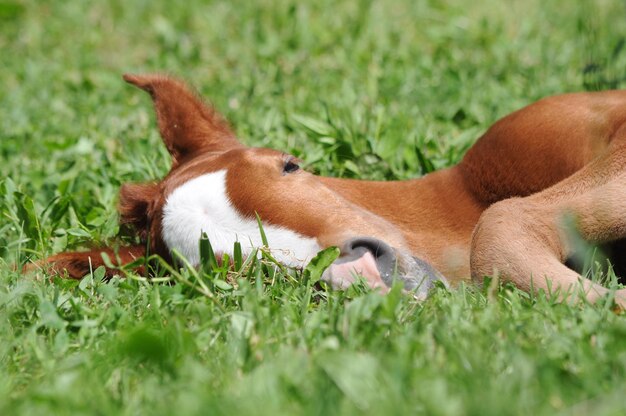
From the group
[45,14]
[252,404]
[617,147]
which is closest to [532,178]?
[617,147]

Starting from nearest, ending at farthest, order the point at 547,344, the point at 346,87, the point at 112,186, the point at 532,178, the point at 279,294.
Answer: the point at 547,344 < the point at 279,294 < the point at 532,178 < the point at 112,186 < the point at 346,87

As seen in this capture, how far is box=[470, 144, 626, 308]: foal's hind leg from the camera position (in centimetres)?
315

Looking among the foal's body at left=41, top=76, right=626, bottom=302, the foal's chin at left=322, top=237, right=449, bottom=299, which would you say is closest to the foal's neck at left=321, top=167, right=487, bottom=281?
the foal's body at left=41, top=76, right=626, bottom=302

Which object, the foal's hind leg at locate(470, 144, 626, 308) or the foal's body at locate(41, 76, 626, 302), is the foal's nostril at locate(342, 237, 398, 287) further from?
the foal's hind leg at locate(470, 144, 626, 308)

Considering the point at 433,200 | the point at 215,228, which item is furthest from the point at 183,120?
the point at 433,200

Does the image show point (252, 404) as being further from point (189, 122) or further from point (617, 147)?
point (189, 122)

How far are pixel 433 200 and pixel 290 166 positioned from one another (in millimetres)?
648

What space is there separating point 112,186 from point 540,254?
8.03 feet

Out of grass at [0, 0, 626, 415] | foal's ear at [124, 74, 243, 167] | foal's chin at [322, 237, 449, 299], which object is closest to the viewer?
grass at [0, 0, 626, 415]

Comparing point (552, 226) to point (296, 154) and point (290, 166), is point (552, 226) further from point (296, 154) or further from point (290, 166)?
point (296, 154)

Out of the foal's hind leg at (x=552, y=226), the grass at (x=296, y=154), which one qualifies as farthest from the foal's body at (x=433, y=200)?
the grass at (x=296, y=154)

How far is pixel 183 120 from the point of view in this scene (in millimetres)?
4246

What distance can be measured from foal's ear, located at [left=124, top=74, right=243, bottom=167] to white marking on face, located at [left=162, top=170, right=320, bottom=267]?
2.04ft

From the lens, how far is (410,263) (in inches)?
129
